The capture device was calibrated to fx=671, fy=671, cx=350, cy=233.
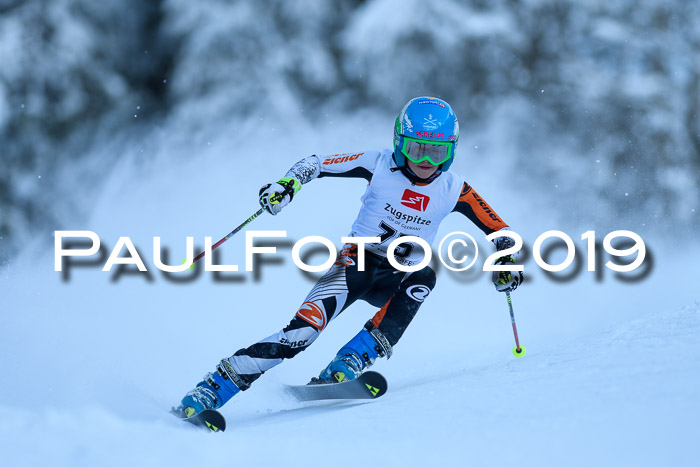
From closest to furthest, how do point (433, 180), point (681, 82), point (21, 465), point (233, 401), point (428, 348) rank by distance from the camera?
point (21, 465) → point (433, 180) → point (233, 401) → point (428, 348) → point (681, 82)

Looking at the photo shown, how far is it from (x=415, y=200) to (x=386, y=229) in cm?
25

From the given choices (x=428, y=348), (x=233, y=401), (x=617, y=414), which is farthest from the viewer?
(x=428, y=348)

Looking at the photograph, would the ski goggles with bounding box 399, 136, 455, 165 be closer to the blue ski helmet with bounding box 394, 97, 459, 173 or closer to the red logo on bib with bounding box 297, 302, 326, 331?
the blue ski helmet with bounding box 394, 97, 459, 173

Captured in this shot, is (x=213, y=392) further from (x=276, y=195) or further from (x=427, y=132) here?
(x=427, y=132)

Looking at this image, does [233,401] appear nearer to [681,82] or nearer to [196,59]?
[196,59]

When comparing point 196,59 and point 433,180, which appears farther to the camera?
point 196,59

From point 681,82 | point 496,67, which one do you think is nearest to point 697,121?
point 681,82

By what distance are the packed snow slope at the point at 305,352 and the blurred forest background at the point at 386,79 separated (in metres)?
0.53

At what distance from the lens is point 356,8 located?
39.7 ft

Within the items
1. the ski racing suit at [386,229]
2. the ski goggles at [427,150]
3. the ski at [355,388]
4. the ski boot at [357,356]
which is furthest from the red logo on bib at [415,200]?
the ski at [355,388]

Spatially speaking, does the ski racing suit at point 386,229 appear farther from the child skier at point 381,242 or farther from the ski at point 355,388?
the ski at point 355,388

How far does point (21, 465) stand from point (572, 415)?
1997 millimetres

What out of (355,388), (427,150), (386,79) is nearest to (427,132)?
→ (427,150)

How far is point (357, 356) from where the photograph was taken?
4.01 meters
